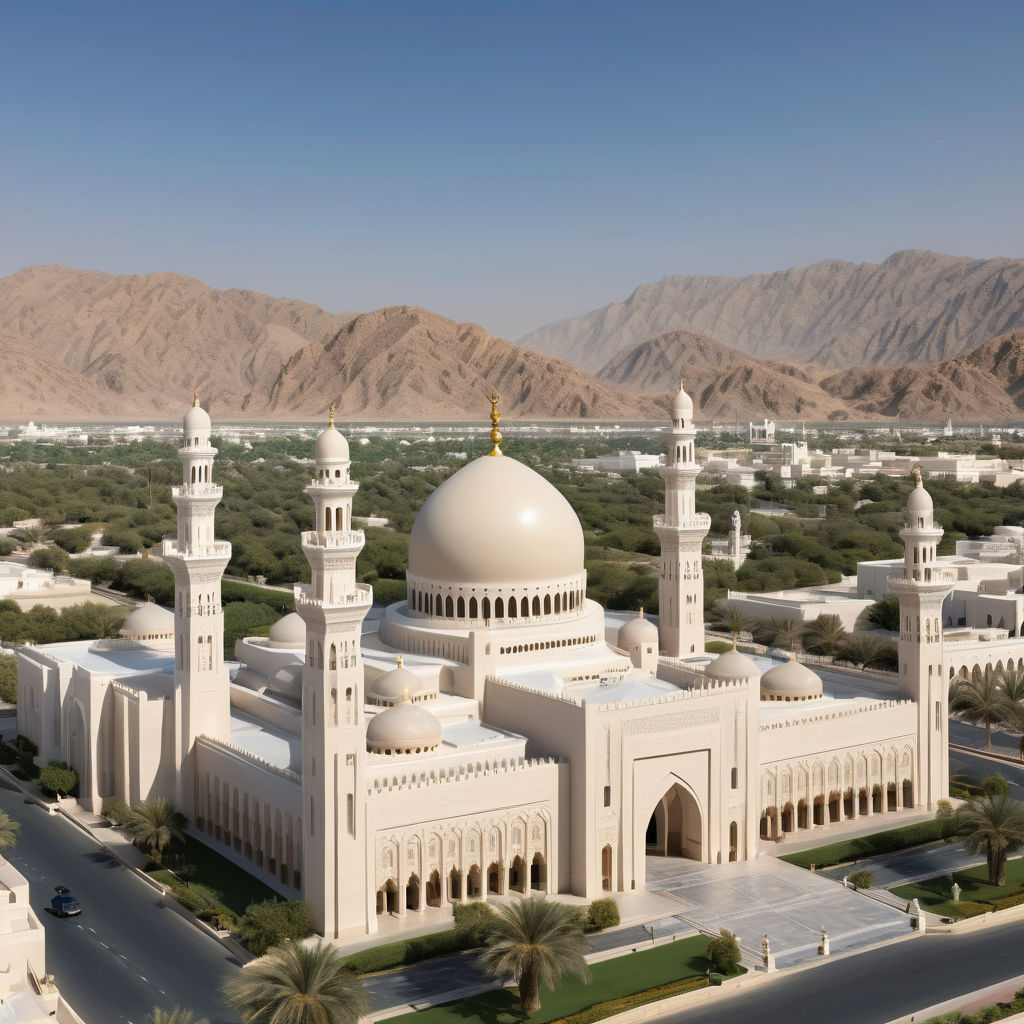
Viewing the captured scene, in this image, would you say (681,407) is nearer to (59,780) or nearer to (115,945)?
(59,780)

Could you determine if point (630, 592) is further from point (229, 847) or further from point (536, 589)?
point (229, 847)

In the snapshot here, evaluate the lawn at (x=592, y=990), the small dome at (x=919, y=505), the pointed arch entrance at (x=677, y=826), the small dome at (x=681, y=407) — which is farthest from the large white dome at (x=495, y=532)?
the lawn at (x=592, y=990)

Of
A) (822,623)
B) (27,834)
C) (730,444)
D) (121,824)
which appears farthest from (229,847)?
(730,444)

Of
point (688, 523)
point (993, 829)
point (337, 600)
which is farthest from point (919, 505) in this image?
point (337, 600)

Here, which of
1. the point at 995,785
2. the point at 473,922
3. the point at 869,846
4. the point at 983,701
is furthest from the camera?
the point at 983,701

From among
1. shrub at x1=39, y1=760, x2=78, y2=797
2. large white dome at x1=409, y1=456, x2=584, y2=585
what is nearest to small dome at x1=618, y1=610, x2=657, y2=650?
large white dome at x1=409, y1=456, x2=584, y2=585

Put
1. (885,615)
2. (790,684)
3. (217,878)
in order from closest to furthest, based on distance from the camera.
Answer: (217,878), (790,684), (885,615)
